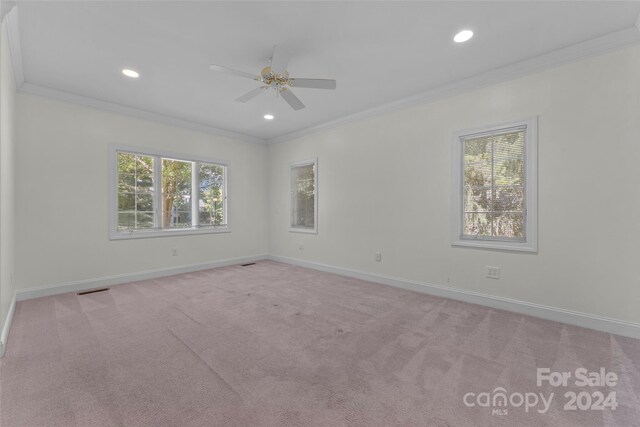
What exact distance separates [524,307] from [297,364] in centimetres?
259

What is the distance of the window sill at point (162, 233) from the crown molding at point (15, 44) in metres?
2.15

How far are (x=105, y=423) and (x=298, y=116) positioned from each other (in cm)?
434

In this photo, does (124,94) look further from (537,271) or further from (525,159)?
(537,271)

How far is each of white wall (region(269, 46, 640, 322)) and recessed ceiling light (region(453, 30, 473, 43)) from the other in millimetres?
958

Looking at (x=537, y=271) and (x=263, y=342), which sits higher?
(x=537, y=271)

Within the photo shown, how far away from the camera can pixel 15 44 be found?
2572mm

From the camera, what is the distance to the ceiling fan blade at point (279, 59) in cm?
256

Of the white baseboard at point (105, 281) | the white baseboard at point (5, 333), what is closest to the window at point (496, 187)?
the white baseboard at point (105, 281)

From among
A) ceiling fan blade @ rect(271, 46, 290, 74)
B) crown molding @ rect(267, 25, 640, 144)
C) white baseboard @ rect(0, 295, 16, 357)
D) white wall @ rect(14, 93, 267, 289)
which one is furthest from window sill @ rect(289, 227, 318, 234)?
white baseboard @ rect(0, 295, 16, 357)

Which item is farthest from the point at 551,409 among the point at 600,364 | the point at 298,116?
the point at 298,116

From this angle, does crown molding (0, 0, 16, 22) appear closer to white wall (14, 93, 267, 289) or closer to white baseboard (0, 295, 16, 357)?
white wall (14, 93, 267, 289)

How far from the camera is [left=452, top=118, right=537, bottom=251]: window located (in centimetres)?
299

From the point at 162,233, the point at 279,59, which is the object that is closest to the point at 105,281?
the point at 162,233

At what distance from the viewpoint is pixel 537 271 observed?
9.62 ft
